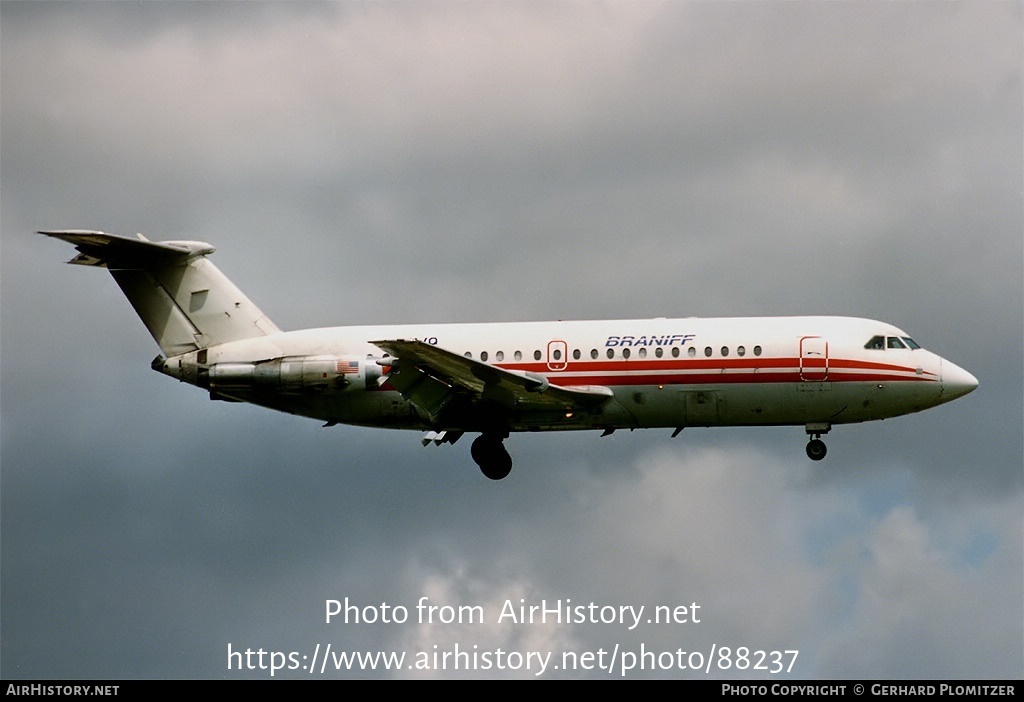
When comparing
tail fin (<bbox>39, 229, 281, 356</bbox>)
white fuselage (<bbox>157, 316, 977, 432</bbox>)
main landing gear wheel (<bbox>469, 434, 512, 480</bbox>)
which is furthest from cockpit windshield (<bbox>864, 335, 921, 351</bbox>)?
tail fin (<bbox>39, 229, 281, 356</bbox>)

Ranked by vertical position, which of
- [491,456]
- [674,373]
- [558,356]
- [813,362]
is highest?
[558,356]

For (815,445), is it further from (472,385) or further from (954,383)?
(472,385)

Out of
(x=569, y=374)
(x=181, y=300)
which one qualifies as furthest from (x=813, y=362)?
(x=181, y=300)

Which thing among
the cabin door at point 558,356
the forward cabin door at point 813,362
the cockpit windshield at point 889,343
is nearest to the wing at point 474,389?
the cabin door at point 558,356

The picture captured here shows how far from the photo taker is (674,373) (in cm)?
5584

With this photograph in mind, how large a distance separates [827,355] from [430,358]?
12.6 metres

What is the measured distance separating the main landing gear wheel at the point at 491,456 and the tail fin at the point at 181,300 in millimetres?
8247

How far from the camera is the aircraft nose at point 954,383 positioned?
56.3 metres

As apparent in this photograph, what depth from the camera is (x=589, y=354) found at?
186 feet

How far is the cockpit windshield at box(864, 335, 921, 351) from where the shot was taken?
56294 millimetres

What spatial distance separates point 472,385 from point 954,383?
15462 mm

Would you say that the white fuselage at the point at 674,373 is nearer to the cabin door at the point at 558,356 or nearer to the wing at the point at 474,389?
the cabin door at the point at 558,356
